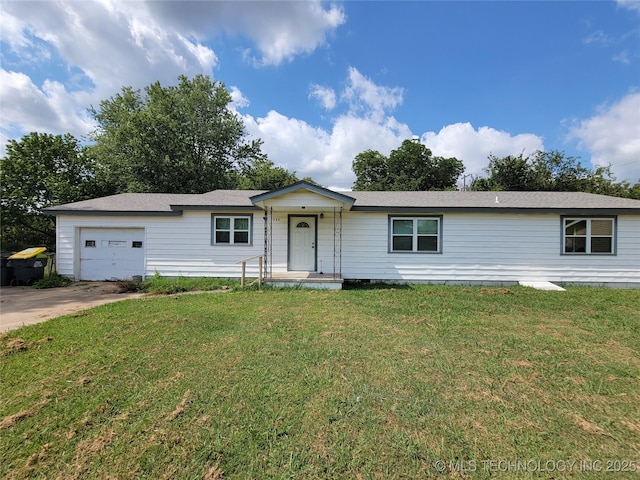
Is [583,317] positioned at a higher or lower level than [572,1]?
lower

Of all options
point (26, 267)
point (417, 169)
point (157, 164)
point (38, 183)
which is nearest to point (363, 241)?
point (26, 267)

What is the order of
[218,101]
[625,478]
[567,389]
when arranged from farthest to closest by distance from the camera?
1. [218,101]
2. [567,389]
3. [625,478]

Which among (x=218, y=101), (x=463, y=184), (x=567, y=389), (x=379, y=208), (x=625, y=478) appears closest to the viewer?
(x=625, y=478)

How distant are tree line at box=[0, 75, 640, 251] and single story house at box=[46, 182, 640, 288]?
34.2 ft

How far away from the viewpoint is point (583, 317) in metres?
5.87

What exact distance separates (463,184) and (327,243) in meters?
26.5

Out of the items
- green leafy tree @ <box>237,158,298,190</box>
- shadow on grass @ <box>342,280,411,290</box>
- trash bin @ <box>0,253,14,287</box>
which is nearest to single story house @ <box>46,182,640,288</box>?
shadow on grass @ <box>342,280,411,290</box>

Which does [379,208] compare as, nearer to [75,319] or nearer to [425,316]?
[425,316]

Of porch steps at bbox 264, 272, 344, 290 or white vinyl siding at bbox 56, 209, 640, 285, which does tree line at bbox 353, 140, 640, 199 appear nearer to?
white vinyl siding at bbox 56, 209, 640, 285

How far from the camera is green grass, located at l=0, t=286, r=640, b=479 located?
210 cm

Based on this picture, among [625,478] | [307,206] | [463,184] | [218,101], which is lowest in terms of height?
[625,478]

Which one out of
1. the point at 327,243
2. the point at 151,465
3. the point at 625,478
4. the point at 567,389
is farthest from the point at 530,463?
the point at 327,243

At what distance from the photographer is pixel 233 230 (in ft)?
33.2

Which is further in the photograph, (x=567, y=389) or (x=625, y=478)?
(x=567, y=389)
